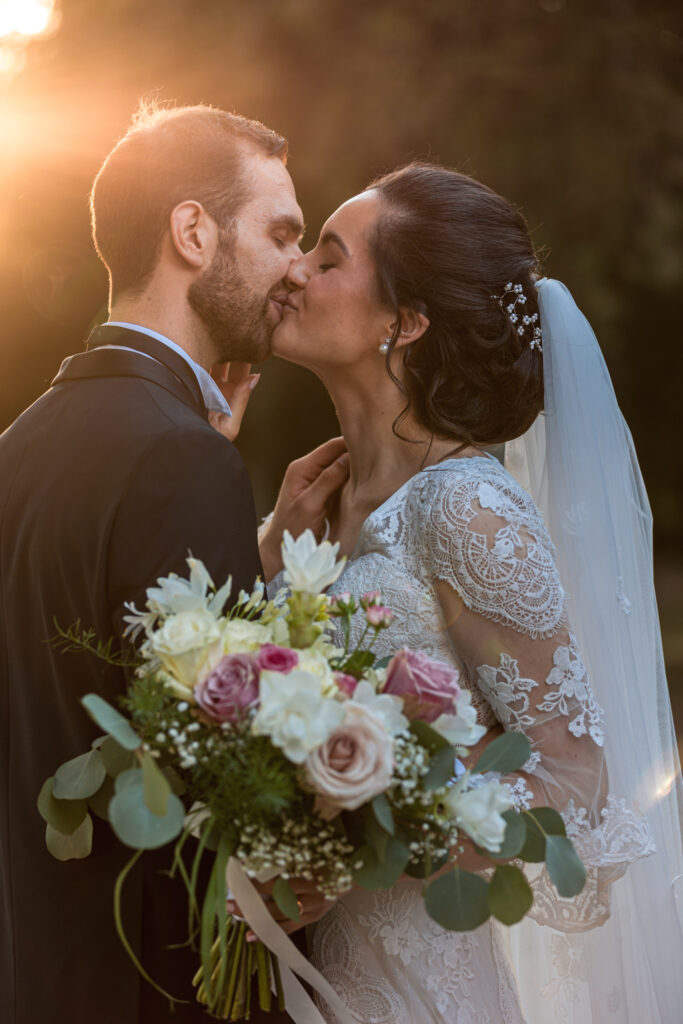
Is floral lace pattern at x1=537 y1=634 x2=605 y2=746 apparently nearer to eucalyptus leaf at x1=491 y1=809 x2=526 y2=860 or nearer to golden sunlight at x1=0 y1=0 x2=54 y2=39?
eucalyptus leaf at x1=491 y1=809 x2=526 y2=860

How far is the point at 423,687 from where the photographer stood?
161 cm

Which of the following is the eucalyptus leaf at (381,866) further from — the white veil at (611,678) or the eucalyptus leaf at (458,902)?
the white veil at (611,678)

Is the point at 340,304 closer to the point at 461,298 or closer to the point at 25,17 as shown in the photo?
the point at 461,298

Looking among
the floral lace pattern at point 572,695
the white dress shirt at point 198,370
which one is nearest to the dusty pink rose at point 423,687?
the floral lace pattern at point 572,695

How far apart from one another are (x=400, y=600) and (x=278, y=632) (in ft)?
2.87

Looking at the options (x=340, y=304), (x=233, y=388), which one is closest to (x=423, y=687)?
(x=340, y=304)

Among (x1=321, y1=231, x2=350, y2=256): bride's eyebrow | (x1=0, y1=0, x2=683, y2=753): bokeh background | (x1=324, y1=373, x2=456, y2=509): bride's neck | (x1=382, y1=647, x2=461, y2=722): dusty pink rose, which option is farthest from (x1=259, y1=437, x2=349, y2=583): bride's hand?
(x1=0, y1=0, x2=683, y2=753): bokeh background

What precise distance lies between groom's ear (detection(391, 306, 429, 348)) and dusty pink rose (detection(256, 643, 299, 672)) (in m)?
1.60

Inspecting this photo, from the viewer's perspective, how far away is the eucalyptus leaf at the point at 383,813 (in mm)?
1526

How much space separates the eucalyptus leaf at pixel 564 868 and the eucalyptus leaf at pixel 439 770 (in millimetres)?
195

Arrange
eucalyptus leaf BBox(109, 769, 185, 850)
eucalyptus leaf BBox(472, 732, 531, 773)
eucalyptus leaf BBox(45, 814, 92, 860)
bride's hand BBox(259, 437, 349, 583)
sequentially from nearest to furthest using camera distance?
eucalyptus leaf BBox(109, 769, 185, 850), eucalyptus leaf BBox(472, 732, 531, 773), eucalyptus leaf BBox(45, 814, 92, 860), bride's hand BBox(259, 437, 349, 583)

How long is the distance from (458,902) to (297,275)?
1946 millimetres

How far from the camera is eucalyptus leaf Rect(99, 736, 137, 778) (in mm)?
1679

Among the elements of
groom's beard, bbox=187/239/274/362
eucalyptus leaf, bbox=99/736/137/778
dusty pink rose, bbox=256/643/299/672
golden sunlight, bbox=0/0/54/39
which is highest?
golden sunlight, bbox=0/0/54/39
